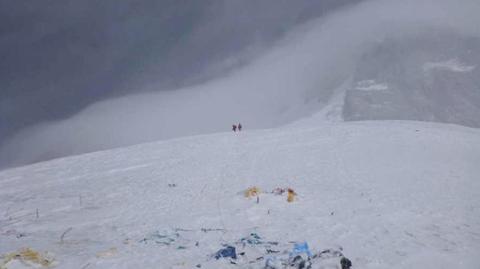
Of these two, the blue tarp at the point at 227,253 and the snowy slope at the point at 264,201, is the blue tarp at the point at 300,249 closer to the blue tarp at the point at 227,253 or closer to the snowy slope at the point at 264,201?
the snowy slope at the point at 264,201

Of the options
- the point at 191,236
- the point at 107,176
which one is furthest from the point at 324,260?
the point at 107,176

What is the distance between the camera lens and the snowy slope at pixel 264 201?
14.9 metres

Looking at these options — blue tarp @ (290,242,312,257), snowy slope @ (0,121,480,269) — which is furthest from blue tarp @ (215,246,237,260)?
blue tarp @ (290,242,312,257)

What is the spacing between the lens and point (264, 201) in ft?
70.0

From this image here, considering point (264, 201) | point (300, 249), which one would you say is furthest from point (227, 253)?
point (264, 201)

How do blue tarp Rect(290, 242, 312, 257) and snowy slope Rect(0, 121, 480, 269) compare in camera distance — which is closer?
blue tarp Rect(290, 242, 312, 257)

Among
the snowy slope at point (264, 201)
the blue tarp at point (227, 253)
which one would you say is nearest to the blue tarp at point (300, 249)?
the snowy slope at point (264, 201)

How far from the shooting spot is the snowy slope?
14891 millimetres

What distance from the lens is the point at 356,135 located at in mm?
40125

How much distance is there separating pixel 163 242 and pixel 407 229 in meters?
8.45

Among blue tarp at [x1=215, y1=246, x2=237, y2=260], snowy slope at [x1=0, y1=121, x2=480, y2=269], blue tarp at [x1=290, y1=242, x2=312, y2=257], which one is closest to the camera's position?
blue tarp at [x1=290, y1=242, x2=312, y2=257]

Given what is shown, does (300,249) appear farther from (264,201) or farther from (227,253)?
(264,201)

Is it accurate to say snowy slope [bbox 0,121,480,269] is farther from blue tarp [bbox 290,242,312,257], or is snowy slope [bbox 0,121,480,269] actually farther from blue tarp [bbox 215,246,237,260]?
blue tarp [bbox 290,242,312,257]

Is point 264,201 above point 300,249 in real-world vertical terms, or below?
above
